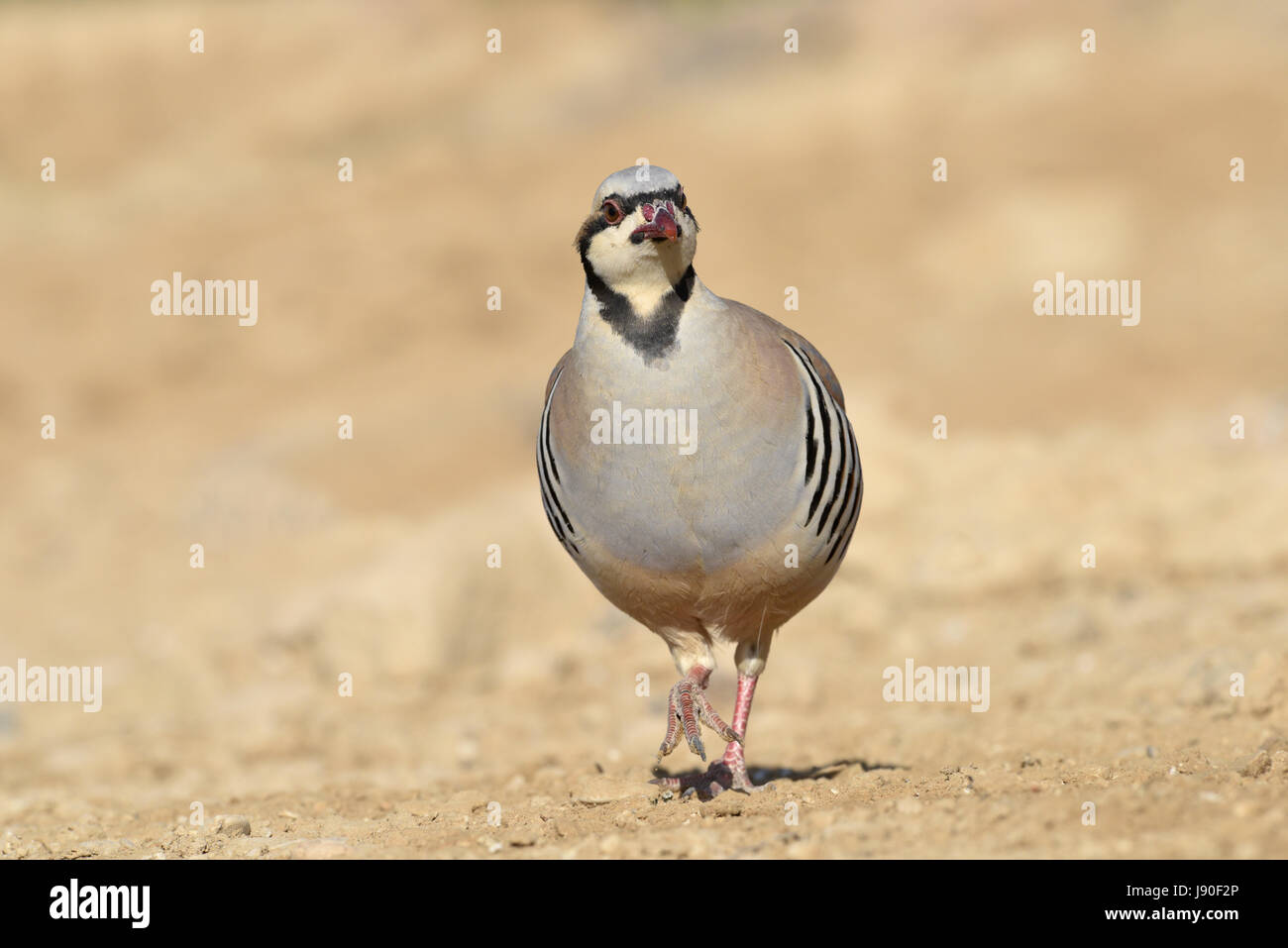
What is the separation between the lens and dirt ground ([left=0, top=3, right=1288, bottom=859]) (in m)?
6.46

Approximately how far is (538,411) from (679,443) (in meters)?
10.9

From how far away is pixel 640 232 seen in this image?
517cm

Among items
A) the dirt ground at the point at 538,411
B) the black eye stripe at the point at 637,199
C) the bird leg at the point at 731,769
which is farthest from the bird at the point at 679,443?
the dirt ground at the point at 538,411

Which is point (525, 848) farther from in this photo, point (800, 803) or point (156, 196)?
point (156, 196)

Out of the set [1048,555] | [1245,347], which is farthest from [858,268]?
[1048,555]

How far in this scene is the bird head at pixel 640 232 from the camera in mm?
5176

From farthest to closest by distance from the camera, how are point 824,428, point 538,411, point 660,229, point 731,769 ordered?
point 538,411 → point 731,769 → point 824,428 → point 660,229

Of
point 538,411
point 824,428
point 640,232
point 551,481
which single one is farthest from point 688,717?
point 538,411

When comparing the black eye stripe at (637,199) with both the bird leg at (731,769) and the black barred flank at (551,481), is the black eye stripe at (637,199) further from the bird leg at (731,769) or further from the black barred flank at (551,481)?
the bird leg at (731,769)

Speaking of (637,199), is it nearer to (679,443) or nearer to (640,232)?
(640,232)

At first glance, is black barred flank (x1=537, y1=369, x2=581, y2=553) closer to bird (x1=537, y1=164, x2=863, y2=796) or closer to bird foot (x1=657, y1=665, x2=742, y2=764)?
bird (x1=537, y1=164, x2=863, y2=796)

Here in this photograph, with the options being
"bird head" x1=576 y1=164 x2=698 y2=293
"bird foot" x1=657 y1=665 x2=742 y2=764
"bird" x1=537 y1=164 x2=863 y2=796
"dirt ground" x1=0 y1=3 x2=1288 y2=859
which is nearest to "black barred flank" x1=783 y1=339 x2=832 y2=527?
"bird" x1=537 y1=164 x2=863 y2=796

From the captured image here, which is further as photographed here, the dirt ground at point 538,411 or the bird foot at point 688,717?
the dirt ground at point 538,411

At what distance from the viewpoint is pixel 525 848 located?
15.4ft
